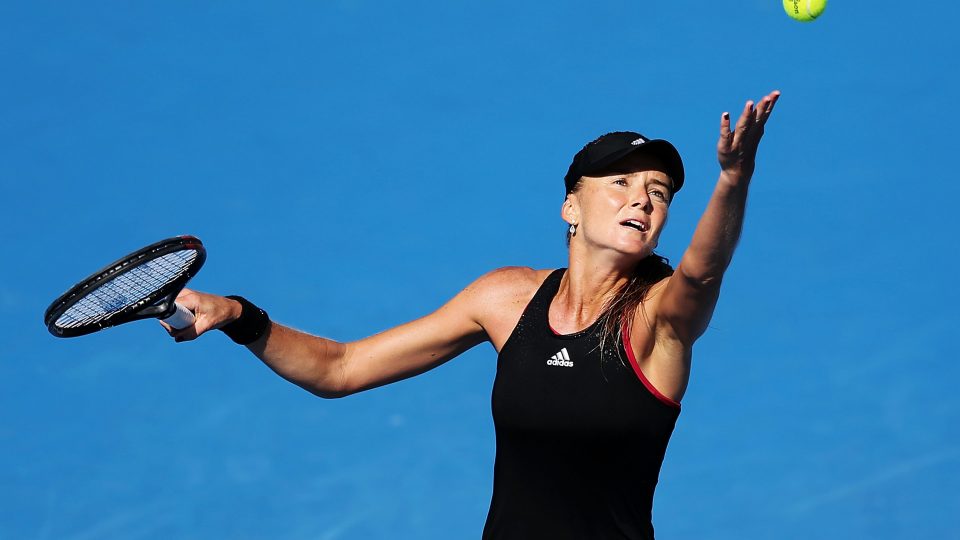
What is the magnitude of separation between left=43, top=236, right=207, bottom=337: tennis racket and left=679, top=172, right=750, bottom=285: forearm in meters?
1.15

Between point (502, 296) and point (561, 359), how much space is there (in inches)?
12.8

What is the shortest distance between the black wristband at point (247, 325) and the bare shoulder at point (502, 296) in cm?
51

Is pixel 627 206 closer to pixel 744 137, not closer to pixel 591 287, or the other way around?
pixel 591 287

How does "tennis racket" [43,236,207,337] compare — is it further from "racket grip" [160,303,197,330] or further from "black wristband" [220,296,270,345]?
"black wristband" [220,296,270,345]

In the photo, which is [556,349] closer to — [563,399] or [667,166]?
[563,399]

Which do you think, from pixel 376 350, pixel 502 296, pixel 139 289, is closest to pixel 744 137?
pixel 502 296

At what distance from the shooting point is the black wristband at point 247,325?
3.30 m

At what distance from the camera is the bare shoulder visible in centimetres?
330

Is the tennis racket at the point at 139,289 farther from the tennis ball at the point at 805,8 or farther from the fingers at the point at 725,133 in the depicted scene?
the tennis ball at the point at 805,8

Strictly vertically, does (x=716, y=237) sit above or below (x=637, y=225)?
below

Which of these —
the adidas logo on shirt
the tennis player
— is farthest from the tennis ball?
the adidas logo on shirt

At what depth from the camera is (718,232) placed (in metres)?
2.65

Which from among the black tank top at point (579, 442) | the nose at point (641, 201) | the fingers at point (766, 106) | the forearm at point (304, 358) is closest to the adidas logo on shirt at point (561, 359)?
the black tank top at point (579, 442)

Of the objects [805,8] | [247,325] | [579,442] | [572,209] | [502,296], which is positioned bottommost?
[579,442]
